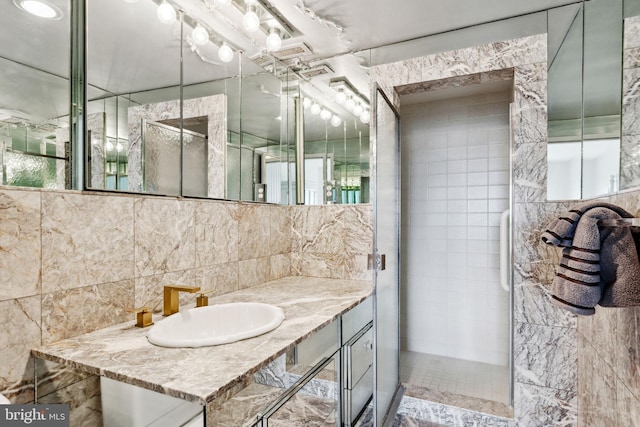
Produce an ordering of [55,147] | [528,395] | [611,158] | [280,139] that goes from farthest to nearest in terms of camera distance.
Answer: [280,139]
[528,395]
[611,158]
[55,147]

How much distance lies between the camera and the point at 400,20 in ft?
6.55

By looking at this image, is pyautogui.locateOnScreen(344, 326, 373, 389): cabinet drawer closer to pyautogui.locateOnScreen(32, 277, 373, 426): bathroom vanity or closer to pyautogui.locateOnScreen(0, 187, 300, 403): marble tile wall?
pyautogui.locateOnScreen(32, 277, 373, 426): bathroom vanity

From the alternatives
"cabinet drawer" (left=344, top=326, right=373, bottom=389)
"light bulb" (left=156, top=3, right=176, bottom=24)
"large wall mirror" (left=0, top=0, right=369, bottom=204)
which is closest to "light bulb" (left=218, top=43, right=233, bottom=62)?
"large wall mirror" (left=0, top=0, right=369, bottom=204)

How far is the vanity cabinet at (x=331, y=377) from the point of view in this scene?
1.17 metres

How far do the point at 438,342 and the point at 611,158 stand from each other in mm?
2196

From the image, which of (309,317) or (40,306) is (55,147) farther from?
(309,317)

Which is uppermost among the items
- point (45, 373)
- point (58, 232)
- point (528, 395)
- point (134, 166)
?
point (134, 166)

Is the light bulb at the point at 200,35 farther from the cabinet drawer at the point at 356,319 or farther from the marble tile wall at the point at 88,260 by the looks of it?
the cabinet drawer at the point at 356,319

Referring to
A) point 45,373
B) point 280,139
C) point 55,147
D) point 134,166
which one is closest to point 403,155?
point 280,139

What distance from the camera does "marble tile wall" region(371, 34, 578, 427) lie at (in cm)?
186

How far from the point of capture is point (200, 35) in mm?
1724

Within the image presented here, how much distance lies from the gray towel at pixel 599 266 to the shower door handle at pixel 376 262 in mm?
857

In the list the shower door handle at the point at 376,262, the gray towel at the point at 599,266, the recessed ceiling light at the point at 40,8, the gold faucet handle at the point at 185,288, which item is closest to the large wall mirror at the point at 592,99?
the gray towel at the point at 599,266

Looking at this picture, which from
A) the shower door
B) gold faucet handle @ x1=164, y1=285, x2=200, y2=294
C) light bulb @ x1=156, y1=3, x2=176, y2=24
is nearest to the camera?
gold faucet handle @ x1=164, y1=285, x2=200, y2=294
